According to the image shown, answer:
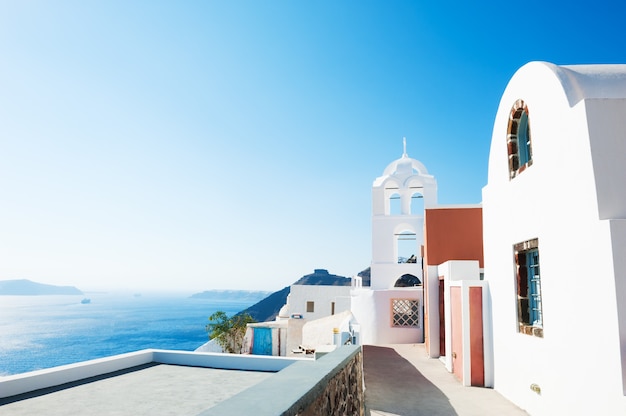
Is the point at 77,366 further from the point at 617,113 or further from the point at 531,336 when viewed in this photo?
the point at 617,113

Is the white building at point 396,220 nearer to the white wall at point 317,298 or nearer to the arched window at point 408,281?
the arched window at point 408,281

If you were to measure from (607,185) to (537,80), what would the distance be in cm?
253

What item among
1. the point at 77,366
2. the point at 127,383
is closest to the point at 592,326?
the point at 127,383

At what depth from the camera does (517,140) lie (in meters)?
8.08

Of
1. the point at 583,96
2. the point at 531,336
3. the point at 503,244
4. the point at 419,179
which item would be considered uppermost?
the point at 419,179

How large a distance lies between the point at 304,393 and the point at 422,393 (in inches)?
284

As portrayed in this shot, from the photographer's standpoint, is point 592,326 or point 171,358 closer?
point 592,326

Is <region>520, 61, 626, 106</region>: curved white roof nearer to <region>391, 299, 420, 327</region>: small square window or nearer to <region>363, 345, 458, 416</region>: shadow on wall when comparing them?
<region>363, 345, 458, 416</region>: shadow on wall

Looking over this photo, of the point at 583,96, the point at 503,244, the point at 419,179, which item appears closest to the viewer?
the point at 583,96

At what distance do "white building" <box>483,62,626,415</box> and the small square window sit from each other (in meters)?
8.13

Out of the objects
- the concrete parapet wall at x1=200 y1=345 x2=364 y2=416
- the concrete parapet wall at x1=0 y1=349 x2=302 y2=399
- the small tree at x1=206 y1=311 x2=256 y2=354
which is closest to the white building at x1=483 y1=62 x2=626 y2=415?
the concrete parapet wall at x1=200 y1=345 x2=364 y2=416

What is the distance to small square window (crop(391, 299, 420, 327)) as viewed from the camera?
17.0 meters

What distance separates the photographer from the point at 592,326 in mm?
5102

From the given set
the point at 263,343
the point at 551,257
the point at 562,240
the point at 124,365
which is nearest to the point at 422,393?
the point at 551,257
